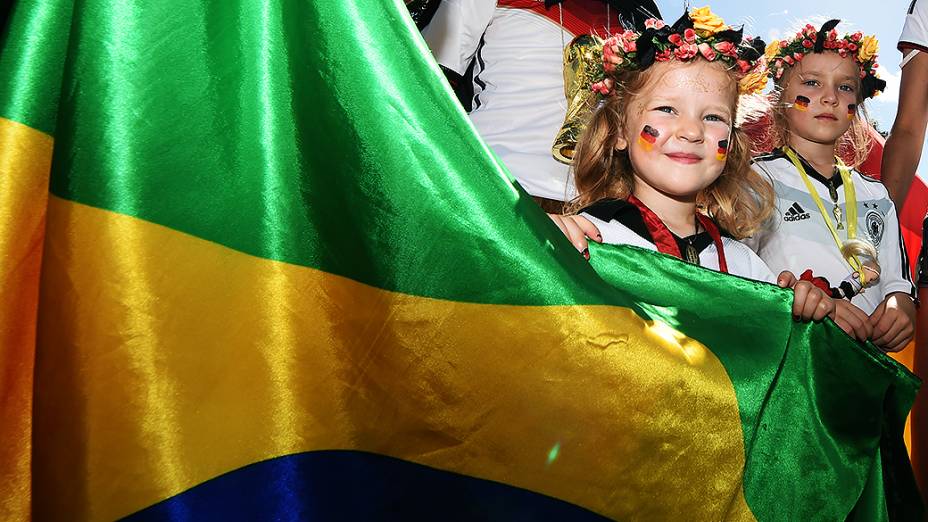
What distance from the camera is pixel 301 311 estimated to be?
5.43ft

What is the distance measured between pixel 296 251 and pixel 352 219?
0.12 m

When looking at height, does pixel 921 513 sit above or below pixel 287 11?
below

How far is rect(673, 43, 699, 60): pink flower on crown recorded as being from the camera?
3008 millimetres

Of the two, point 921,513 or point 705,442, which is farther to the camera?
point 921,513

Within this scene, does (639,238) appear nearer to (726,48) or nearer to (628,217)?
(628,217)

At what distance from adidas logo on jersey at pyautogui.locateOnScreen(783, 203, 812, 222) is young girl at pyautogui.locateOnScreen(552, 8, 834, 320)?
1.21ft

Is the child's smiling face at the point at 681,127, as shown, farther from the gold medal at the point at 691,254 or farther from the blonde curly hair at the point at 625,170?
the gold medal at the point at 691,254

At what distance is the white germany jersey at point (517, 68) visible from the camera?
3410 mm

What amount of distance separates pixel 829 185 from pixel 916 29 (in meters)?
0.92

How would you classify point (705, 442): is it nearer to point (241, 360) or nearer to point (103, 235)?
point (241, 360)

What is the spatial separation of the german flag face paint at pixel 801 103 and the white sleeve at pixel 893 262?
1.71ft

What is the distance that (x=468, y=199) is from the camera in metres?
1.76

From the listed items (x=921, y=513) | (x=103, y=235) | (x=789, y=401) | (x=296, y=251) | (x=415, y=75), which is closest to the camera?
(x=103, y=235)

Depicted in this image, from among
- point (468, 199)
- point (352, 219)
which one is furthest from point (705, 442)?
point (352, 219)
